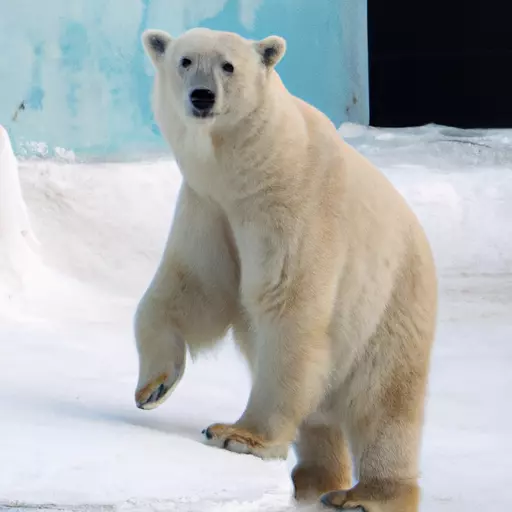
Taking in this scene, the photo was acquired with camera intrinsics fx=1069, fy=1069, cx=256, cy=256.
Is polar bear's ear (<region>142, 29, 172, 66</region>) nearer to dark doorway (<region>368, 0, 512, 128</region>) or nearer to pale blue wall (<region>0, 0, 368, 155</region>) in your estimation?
pale blue wall (<region>0, 0, 368, 155</region>)

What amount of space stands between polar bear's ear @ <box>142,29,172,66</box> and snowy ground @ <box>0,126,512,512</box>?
866 mm

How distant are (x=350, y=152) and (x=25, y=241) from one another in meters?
3.18

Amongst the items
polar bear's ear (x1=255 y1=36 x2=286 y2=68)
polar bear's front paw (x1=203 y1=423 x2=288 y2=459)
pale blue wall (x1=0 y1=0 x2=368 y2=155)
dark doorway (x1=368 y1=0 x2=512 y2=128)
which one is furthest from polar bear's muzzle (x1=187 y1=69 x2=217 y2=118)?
dark doorway (x1=368 y1=0 x2=512 y2=128)

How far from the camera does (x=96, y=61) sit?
739cm

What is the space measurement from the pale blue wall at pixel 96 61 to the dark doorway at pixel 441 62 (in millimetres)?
895

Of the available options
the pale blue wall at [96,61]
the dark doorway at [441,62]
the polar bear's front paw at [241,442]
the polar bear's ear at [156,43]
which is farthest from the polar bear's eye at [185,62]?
the dark doorway at [441,62]

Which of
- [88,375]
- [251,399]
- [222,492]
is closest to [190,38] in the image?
[251,399]

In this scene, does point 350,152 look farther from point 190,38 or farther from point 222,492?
point 222,492

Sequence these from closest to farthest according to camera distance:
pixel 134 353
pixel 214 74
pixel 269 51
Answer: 1. pixel 214 74
2. pixel 269 51
3. pixel 134 353

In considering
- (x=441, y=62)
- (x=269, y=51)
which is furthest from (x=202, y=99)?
(x=441, y=62)

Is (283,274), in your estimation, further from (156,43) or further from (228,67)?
(156,43)

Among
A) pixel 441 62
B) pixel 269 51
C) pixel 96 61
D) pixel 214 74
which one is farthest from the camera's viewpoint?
pixel 441 62

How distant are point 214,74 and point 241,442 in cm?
82

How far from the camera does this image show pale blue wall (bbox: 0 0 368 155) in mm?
7168
